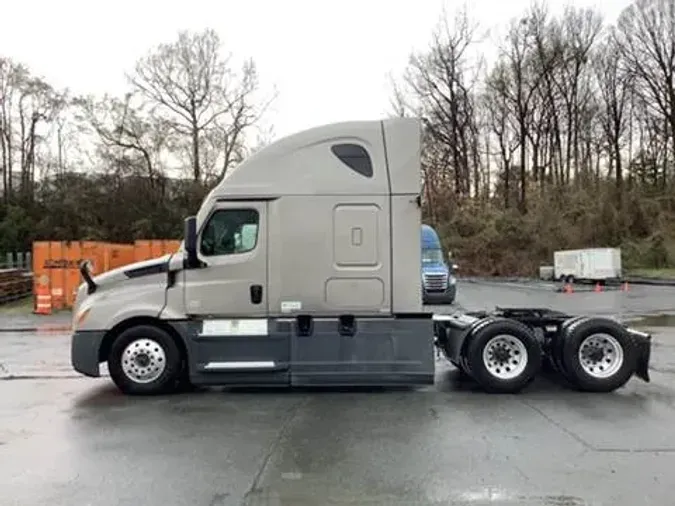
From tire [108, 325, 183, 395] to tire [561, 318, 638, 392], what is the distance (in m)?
5.11

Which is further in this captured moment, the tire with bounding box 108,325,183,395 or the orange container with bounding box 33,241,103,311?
the orange container with bounding box 33,241,103,311

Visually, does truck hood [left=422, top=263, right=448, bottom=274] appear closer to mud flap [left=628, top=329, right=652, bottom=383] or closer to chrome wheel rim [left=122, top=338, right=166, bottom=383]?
mud flap [left=628, top=329, right=652, bottom=383]

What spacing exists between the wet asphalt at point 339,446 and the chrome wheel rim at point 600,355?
34 centimetres

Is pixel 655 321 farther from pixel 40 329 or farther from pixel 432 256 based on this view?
pixel 40 329

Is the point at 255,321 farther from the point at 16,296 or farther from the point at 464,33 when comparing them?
the point at 464,33

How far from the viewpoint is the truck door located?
9.64 meters

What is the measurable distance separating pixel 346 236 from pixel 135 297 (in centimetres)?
287

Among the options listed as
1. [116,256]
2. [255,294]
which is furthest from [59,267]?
[255,294]

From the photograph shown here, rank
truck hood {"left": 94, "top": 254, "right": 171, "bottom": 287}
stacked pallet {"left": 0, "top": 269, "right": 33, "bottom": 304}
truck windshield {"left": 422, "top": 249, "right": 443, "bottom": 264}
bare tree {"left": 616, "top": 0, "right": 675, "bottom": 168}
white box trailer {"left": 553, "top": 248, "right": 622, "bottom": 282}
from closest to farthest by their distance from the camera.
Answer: truck hood {"left": 94, "top": 254, "right": 171, "bottom": 287} → truck windshield {"left": 422, "top": 249, "right": 443, "bottom": 264} → stacked pallet {"left": 0, "top": 269, "right": 33, "bottom": 304} → white box trailer {"left": 553, "top": 248, "right": 622, "bottom": 282} → bare tree {"left": 616, "top": 0, "right": 675, "bottom": 168}

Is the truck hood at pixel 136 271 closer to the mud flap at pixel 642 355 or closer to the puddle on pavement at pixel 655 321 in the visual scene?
the mud flap at pixel 642 355

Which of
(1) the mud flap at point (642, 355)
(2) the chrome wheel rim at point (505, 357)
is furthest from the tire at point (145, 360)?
(1) the mud flap at point (642, 355)

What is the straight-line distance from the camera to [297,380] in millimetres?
9602

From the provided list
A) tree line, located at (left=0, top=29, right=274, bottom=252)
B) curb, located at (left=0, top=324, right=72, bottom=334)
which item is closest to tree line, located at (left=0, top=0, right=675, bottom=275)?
tree line, located at (left=0, top=29, right=274, bottom=252)

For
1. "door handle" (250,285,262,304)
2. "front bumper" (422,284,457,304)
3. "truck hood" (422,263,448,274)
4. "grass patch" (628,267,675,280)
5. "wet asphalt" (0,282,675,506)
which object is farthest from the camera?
"grass patch" (628,267,675,280)
